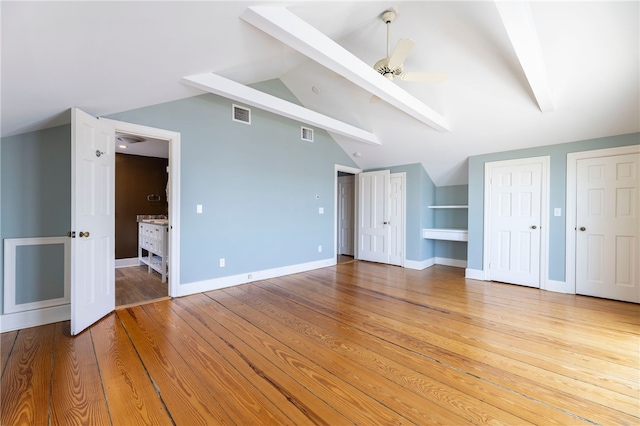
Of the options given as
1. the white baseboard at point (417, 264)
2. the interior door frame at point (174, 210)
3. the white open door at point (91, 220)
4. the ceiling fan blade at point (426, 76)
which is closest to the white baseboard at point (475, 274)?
the white baseboard at point (417, 264)

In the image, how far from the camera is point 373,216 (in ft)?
19.0

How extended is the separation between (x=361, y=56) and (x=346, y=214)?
4.11 m

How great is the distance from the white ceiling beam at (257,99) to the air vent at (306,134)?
87cm

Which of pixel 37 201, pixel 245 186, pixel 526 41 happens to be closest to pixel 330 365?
pixel 245 186

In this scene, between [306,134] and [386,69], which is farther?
[306,134]

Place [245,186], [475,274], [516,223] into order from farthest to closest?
[475,274] → [516,223] → [245,186]

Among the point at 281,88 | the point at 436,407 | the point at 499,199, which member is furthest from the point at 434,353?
the point at 281,88

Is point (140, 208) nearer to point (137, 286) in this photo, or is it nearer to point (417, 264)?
point (137, 286)

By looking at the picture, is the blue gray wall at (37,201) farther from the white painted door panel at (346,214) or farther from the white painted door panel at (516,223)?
the white painted door panel at (516,223)

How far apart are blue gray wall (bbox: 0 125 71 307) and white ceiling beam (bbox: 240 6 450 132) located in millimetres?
2357

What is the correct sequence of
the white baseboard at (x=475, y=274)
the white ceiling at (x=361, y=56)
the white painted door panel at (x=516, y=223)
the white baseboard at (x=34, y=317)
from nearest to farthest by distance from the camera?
the white ceiling at (x=361, y=56) < the white baseboard at (x=34, y=317) < the white painted door panel at (x=516, y=223) < the white baseboard at (x=475, y=274)

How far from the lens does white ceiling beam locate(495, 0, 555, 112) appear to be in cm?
187

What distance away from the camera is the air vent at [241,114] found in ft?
12.8

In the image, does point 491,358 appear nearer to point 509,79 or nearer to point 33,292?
point 509,79
